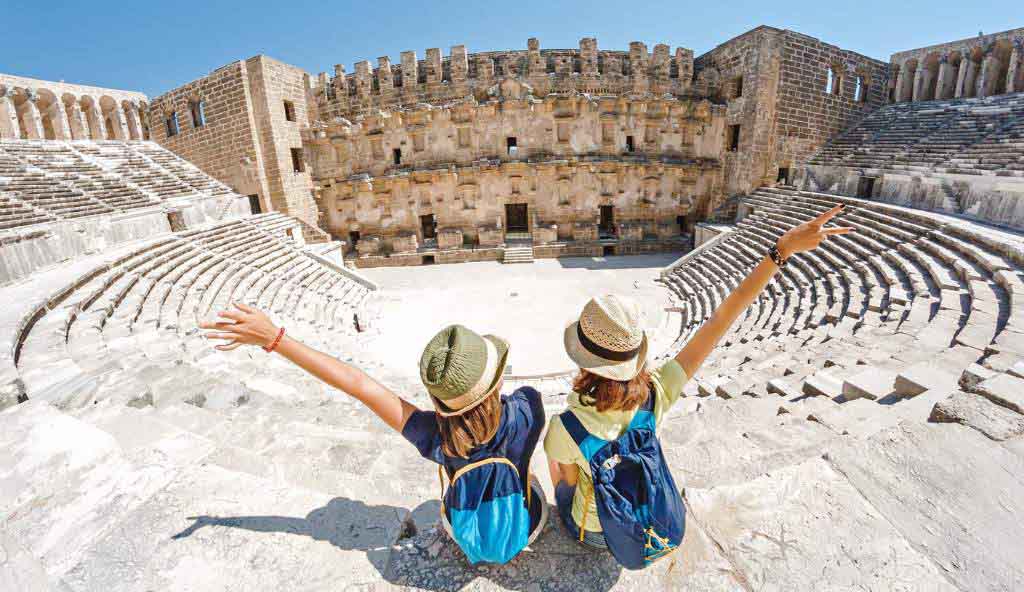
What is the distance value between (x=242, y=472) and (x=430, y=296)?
12.0 m

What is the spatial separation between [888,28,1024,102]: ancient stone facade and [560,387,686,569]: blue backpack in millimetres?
24340

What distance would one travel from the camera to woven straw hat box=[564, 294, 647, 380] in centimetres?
183

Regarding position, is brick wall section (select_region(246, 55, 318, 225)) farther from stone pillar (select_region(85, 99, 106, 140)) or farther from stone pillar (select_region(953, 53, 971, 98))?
stone pillar (select_region(953, 53, 971, 98))

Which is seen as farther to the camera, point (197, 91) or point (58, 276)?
point (197, 91)

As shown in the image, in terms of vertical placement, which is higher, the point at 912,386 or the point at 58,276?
the point at 58,276

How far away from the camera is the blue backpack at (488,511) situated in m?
1.79

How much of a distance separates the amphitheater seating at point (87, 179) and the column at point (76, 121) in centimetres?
531

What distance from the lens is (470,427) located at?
1808 mm

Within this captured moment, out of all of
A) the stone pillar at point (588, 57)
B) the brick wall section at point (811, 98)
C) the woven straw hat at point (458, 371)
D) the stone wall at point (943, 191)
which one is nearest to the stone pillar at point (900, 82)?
the brick wall section at point (811, 98)

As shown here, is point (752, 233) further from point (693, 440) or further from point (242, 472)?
point (242, 472)

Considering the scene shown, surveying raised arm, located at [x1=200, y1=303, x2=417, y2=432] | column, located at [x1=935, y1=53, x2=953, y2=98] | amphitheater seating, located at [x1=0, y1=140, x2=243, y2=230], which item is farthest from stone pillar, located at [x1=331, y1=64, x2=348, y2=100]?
column, located at [x1=935, y1=53, x2=953, y2=98]

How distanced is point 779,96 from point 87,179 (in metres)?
24.7

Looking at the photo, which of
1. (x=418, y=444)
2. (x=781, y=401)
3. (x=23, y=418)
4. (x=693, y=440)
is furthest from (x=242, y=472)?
(x=781, y=401)

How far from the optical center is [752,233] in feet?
47.7
